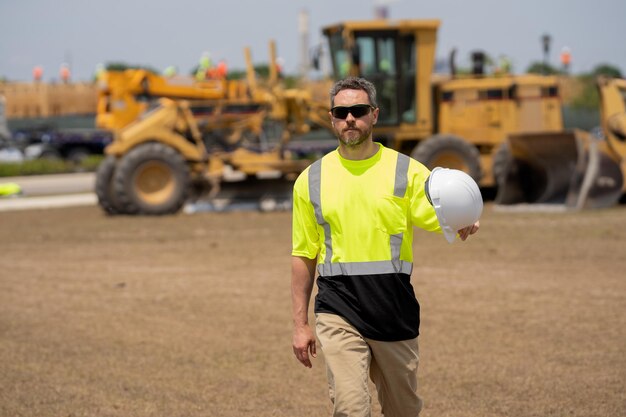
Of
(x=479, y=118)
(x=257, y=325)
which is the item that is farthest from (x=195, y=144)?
(x=257, y=325)

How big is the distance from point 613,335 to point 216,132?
1337 centimetres

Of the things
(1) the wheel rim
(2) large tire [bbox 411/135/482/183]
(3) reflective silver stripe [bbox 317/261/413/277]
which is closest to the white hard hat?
(3) reflective silver stripe [bbox 317/261/413/277]

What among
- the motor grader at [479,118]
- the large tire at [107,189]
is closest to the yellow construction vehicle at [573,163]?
the motor grader at [479,118]

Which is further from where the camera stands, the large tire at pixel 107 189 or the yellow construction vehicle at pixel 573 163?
the large tire at pixel 107 189

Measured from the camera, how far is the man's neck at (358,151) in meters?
4.76

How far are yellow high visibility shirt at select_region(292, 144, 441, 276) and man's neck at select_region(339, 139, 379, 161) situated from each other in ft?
0.06

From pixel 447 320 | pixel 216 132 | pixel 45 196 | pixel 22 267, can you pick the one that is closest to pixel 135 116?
pixel 216 132

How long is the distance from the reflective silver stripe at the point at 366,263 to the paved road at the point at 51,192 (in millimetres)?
19192

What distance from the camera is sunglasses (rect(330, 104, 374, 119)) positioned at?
471 cm

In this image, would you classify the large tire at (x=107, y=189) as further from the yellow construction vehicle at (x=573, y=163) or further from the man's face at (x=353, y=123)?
the man's face at (x=353, y=123)

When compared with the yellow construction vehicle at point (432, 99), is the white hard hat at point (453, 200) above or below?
above

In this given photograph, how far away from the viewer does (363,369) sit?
467 cm

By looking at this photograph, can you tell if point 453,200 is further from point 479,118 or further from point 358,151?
point 479,118

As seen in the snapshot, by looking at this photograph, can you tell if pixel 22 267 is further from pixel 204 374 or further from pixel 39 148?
pixel 39 148
